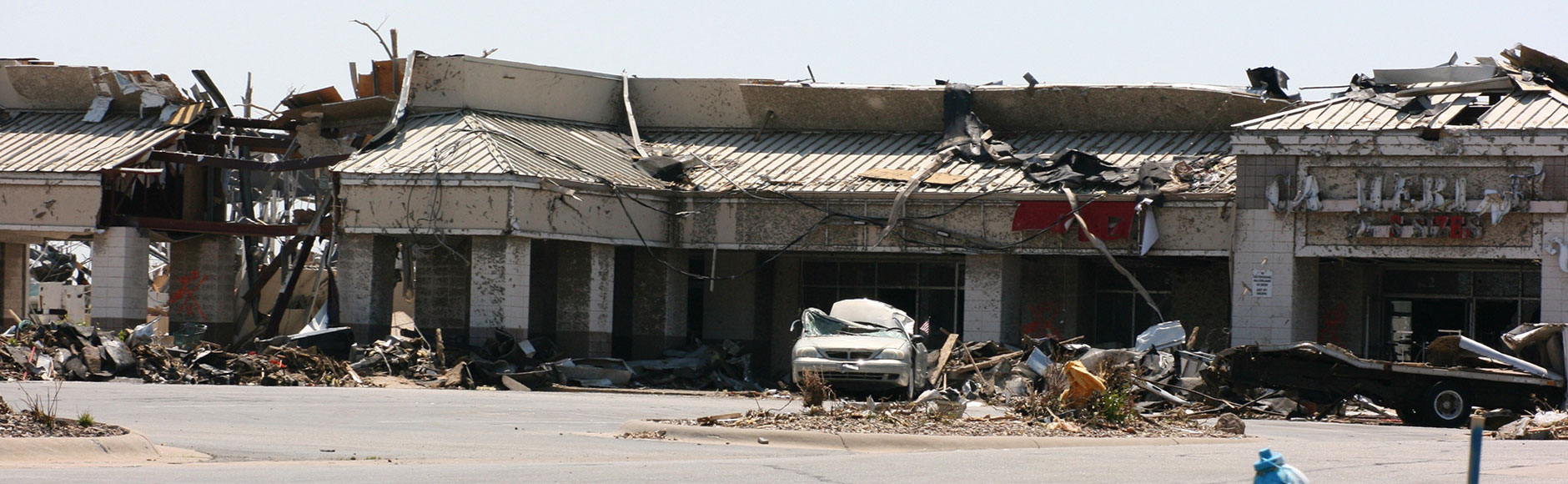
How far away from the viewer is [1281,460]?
23.1ft

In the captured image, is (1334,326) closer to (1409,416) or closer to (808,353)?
(1409,416)

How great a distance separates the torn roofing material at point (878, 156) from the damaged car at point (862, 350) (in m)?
7.84

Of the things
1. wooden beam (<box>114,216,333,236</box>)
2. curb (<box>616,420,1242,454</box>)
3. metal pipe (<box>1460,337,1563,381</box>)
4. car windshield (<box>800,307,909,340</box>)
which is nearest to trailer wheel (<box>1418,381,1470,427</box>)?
metal pipe (<box>1460,337,1563,381</box>)

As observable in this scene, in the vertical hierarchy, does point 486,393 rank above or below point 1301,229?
below

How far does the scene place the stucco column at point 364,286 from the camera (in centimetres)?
3356

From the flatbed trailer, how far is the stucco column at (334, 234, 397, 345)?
1641 cm

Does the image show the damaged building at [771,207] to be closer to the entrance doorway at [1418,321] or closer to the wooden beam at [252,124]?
the entrance doorway at [1418,321]

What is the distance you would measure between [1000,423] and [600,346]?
58.7 ft

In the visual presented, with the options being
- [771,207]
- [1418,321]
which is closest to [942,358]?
[771,207]

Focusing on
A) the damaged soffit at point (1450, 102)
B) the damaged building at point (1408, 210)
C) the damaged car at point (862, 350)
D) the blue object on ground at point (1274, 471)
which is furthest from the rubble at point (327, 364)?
the blue object on ground at point (1274, 471)

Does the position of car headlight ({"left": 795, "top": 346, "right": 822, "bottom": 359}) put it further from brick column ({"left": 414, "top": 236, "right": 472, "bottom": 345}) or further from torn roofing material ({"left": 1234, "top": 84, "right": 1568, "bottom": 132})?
brick column ({"left": 414, "top": 236, "right": 472, "bottom": 345})

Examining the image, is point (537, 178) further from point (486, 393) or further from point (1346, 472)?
point (1346, 472)

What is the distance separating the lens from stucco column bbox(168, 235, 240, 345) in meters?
39.4

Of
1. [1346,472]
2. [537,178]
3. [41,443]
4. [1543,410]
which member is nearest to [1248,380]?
[1543,410]
